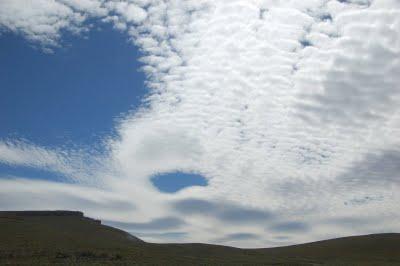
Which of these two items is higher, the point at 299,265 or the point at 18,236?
the point at 18,236

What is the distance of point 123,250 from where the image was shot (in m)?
65.3

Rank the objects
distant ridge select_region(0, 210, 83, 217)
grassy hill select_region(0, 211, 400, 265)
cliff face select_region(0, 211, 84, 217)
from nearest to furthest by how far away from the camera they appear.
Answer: grassy hill select_region(0, 211, 400, 265), cliff face select_region(0, 211, 84, 217), distant ridge select_region(0, 210, 83, 217)

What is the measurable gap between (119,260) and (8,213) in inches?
3500

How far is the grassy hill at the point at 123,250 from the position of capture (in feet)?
169

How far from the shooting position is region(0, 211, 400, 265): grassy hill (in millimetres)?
51656

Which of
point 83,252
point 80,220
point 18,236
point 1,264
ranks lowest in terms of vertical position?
point 1,264

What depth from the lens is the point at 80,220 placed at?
11856cm

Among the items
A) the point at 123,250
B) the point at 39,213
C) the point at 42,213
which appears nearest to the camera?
the point at 123,250

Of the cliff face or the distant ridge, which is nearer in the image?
the cliff face

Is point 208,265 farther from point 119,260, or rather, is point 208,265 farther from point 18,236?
point 18,236

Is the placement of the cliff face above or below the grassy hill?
above

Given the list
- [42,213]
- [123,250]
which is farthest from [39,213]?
[123,250]

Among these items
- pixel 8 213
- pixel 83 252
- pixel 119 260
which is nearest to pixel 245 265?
pixel 119 260

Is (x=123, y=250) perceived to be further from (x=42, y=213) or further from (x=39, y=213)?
(x=39, y=213)
